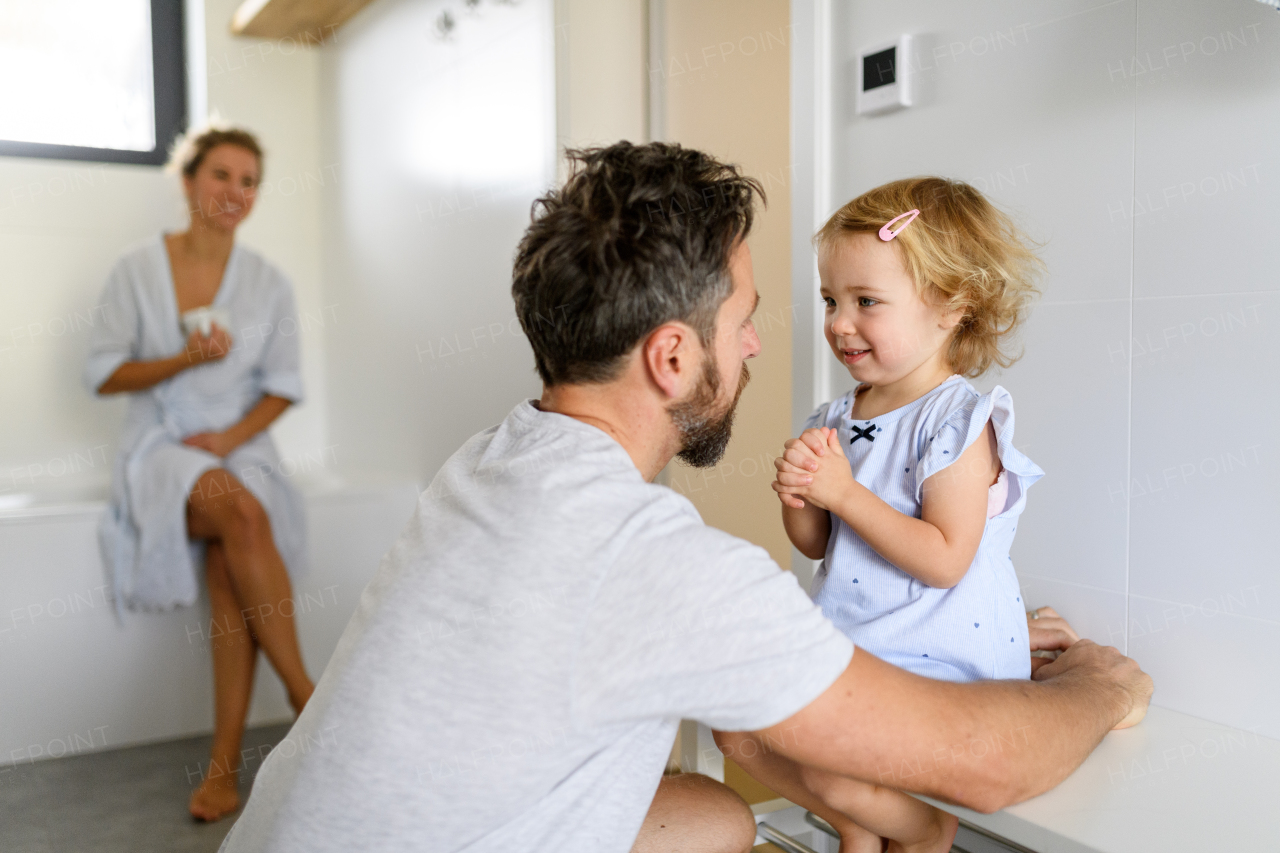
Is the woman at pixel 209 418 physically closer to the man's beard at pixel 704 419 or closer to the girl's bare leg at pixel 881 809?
the man's beard at pixel 704 419

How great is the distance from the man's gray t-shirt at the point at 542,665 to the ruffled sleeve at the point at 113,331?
1199 mm

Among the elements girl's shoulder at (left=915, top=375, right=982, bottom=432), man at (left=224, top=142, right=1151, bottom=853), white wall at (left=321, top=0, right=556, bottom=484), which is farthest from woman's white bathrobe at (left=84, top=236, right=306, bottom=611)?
girl's shoulder at (left=915, top=375, right=982, bottom=432)

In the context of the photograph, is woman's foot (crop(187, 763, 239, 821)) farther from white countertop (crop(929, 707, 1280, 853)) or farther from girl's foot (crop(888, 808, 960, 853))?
white countertop (crop(929, 707, 1280, 853))

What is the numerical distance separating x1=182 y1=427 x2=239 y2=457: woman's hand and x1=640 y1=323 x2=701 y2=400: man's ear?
1.21 meters

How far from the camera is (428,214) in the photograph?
2172 millimetres

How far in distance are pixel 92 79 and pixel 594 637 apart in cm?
159

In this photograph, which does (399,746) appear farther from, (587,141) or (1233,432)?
(587,141)

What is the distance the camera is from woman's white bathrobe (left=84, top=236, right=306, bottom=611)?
68.5 inches

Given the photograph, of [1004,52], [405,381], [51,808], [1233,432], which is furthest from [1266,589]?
[51,808]

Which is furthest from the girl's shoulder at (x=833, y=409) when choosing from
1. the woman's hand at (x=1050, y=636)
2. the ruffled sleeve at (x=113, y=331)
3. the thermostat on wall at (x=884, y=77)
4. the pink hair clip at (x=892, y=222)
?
the ruffled sleeve at (x=113, y=331)

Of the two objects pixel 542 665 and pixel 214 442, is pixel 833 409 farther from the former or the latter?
pixel 214 442

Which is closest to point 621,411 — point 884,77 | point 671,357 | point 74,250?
point 671,357

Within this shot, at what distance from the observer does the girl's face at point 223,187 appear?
70.2 inches

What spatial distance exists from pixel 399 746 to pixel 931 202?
862 millimetres
